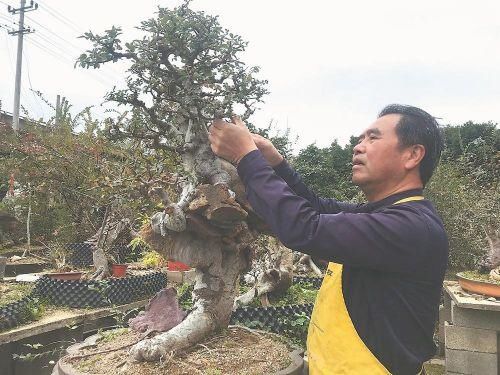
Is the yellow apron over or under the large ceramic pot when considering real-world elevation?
over

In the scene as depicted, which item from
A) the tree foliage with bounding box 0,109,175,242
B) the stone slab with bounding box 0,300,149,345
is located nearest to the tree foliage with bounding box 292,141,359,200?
the tree foliage with bounding box 0,109,175,242

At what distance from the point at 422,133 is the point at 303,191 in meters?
0.64

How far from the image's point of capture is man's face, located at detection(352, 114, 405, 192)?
Answer: 150cm

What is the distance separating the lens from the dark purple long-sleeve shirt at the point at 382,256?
1290mm

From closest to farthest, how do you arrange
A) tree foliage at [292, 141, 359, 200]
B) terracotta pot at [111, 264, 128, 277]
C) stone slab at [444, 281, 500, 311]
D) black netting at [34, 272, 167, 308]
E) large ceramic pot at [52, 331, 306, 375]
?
large ceramic pot at [52, 331, 306, 375], stone slab at [444, 281, 500, 311], black netting at [34, 272, 167, 308], terracotta pot at [111, 264, 128, 277], tree foliage at [292, 141, 359, 200]

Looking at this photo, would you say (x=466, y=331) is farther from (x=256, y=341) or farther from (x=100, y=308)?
(x=100, y=308)

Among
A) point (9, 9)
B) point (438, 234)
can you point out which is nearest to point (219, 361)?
point (438, 234)

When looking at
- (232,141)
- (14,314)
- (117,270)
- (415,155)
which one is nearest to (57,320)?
(14,314)

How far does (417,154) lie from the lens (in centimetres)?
150

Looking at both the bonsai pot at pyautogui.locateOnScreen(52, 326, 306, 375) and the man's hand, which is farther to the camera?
the bonsai pot at pyautogui.locateOnScreen(52, 326, 306, 375)

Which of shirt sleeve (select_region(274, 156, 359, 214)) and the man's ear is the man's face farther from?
shirt sleeve (select_region(274, 156, 359, 214))

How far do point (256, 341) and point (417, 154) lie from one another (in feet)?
4.96

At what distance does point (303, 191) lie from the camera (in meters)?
2.04

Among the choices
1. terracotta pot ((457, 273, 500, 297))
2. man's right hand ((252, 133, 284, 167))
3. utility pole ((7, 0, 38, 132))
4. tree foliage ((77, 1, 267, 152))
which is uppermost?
utility pole ((7, 0, 38, 132))
